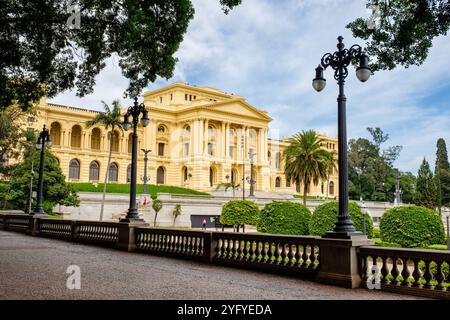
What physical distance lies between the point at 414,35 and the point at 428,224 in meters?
16.8

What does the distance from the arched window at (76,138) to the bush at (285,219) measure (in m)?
54.0

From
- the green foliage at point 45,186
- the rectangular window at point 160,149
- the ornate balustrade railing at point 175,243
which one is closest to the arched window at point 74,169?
the rectangular window at point 160,149

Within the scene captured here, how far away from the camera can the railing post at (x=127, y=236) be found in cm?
1614

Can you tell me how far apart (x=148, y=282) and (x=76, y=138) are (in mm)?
71177

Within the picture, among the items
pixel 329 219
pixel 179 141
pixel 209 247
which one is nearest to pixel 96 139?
pixel 179 141

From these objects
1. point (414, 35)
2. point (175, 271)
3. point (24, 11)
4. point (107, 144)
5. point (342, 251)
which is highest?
point (107, 144)

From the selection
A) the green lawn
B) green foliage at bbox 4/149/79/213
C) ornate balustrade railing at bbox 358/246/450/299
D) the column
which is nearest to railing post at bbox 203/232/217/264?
ornate balustrade railing at bbox 358/246/450/299

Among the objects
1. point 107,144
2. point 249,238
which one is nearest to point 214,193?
point 107,144

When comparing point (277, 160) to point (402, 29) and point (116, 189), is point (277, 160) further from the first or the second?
point (402, 29)

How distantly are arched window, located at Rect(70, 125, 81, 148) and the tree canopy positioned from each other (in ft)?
206

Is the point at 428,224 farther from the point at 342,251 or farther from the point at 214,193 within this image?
the point at 214,193

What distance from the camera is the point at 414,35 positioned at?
1097cm
